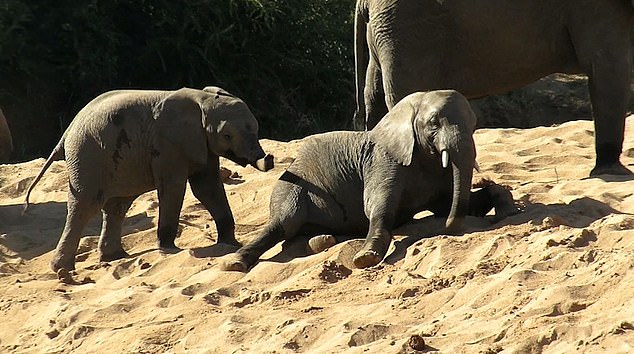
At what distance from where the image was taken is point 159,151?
7773mm

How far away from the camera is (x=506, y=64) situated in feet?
28.2

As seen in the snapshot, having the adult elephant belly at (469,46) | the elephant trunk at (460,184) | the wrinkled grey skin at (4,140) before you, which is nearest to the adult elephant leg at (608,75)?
the adult elephant belly at (469,46)

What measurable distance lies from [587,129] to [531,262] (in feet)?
12.6

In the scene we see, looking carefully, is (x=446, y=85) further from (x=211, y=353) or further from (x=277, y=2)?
(x=277, y=2)

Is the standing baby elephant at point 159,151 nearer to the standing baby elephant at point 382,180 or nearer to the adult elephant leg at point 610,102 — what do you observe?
the standing baby elephant at point 382,180

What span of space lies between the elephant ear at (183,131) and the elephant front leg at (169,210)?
0.57 ft

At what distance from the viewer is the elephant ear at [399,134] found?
716cm

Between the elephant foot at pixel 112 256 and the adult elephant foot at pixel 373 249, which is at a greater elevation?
the adult elephant foot at pixel 373 249

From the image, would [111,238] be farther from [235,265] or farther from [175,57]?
[175,57]

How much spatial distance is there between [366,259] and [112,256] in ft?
6.35

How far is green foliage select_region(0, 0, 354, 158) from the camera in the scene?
1355 cm

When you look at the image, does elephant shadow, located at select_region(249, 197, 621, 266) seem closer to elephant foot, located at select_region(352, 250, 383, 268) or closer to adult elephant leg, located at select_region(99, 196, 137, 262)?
elephant foot, located at select_region(352, 250, 383, 268)

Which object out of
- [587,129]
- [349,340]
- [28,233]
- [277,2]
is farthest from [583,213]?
[277,2]

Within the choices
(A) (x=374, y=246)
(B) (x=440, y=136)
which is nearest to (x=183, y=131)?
(A) (x=374, y=246)
